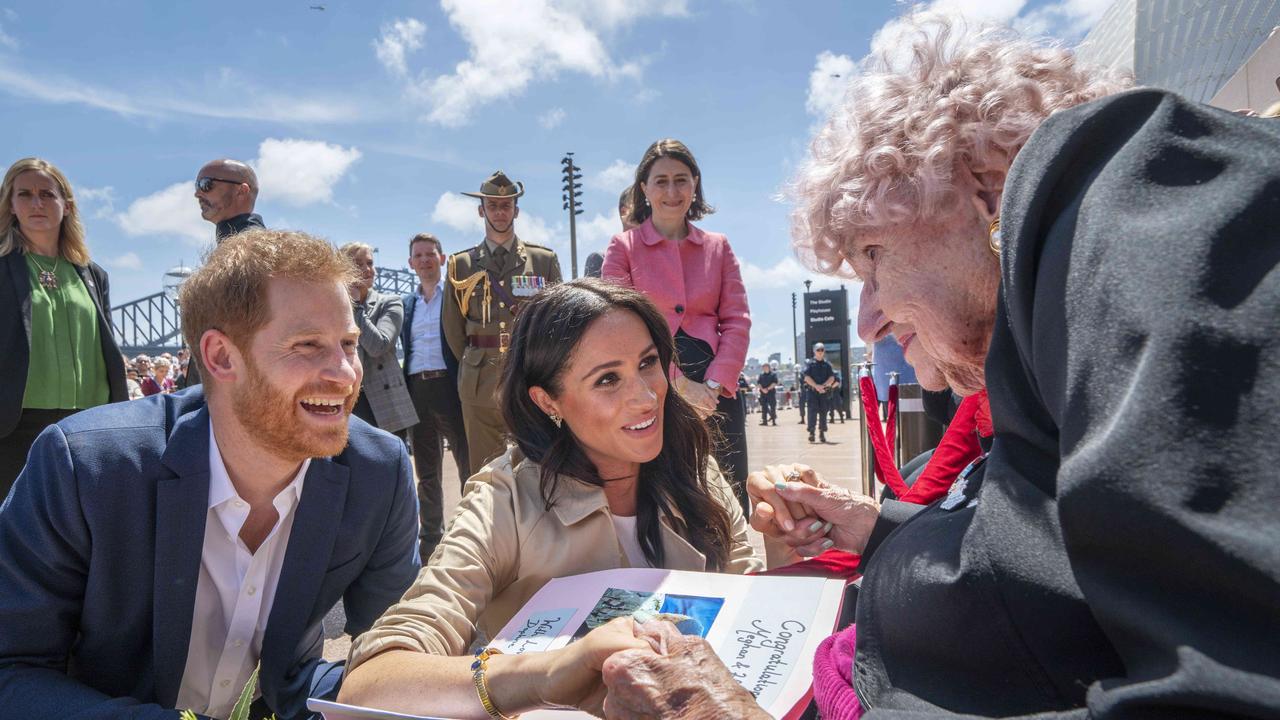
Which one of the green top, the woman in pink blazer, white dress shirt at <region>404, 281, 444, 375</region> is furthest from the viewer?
white dress shirt at <region>404, 281, 444, 375</region>

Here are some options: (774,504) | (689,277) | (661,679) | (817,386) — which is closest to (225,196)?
(689,277)

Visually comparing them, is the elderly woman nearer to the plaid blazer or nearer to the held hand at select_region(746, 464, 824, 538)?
the held hand at select_region(746, 464, 824, 538)

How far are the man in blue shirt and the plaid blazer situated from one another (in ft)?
1.16

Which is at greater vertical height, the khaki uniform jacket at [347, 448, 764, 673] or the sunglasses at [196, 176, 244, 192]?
the sunglasses at [196, 176, 244, 192]

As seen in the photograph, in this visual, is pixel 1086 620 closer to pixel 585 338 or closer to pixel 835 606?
pixel 835 606

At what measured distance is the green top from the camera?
3.67 m

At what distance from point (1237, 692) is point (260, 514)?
84.6 inches

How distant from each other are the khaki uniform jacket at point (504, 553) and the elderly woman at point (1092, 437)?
0.62 m

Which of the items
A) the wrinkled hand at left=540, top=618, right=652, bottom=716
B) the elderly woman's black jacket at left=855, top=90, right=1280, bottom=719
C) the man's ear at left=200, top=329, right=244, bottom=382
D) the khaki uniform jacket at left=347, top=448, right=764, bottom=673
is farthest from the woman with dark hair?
the elderly woman's black jacket at left=855, top=90, right=1280, bottom=719

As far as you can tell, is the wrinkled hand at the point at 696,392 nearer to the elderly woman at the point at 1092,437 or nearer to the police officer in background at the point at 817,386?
the elderly woman at the point at 1092,437

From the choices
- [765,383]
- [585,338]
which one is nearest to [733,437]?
[585,338]

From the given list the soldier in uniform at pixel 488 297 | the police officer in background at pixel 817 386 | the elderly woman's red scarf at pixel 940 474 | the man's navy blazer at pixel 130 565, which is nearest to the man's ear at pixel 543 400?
the man's navy blazer at pixel 130 565

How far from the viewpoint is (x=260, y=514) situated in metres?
2.11

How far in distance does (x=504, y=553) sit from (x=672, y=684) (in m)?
0.89
